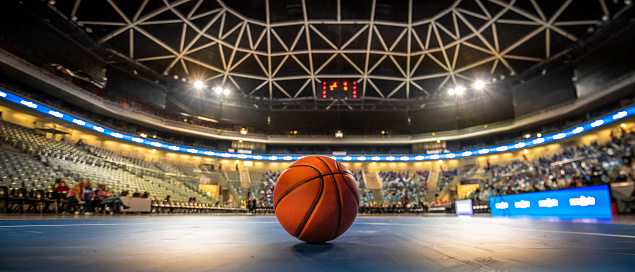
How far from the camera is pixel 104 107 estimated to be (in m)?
31.0

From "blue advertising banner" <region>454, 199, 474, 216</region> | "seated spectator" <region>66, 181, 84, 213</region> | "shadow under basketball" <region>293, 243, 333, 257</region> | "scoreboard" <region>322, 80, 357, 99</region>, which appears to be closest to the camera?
"shadow under basketball" <region>293, 243, 333, 257</region>

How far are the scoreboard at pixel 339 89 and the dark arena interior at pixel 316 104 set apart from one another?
20cm

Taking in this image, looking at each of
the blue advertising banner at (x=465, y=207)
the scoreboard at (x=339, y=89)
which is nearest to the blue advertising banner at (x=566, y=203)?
the blue advertising banner at (x=465, y=207)

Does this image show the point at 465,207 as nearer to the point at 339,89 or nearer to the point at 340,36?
the point at 339,89

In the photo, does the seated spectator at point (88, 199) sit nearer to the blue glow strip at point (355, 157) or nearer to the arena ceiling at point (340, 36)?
the blue glow strip at point (355, 157)

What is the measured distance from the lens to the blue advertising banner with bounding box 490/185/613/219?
1139 cm

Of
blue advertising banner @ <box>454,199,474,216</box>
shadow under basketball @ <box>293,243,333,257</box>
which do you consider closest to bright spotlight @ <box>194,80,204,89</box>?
blue advertising banner @ <box>454,199,474,216</box>

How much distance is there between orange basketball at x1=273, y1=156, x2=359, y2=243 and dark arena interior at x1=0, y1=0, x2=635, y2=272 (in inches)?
430

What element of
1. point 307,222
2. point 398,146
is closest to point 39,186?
point 307,222

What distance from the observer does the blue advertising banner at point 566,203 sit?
1139 cm

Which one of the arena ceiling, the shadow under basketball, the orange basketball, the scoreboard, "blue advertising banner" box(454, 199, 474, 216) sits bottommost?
"blue advertising banner" box(454, 199, 474, 216)

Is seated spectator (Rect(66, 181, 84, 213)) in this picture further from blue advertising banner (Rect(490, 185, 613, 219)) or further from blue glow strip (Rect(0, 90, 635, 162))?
blue advertising banner (Rect(490, 185, 613, 219))

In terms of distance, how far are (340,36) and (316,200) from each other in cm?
3197

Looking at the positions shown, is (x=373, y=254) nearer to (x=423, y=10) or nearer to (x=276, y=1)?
(x=276, y=1)
